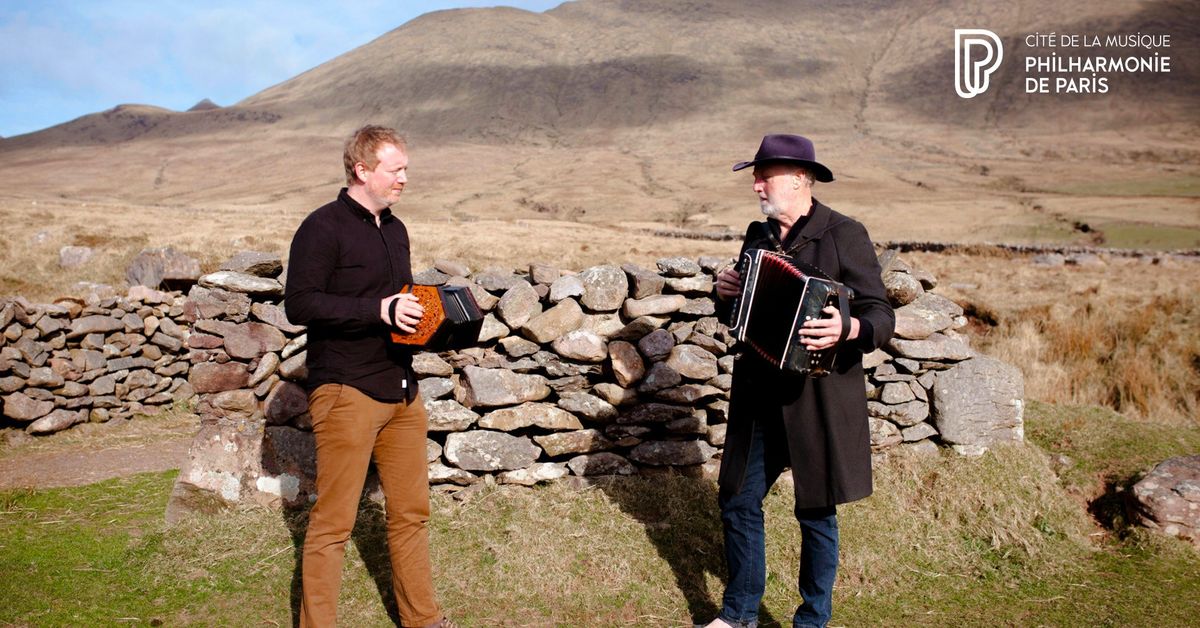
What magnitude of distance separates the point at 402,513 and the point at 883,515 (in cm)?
→ 390

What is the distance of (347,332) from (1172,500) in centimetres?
642

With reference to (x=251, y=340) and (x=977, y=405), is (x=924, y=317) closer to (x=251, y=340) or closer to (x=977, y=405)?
(x=977, y=405)

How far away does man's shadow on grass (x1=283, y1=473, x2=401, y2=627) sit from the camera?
4949 mm

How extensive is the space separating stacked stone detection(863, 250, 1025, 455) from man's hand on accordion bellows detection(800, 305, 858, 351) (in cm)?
329

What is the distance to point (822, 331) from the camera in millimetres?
3596

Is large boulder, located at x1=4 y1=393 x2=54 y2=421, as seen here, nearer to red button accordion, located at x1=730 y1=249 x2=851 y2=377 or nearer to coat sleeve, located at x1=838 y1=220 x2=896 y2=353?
red button accordion, located at x1=730 y1=249 x2=851 y2=377

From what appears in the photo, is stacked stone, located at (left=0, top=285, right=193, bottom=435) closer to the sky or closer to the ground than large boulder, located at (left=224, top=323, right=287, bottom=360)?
closer to the ground

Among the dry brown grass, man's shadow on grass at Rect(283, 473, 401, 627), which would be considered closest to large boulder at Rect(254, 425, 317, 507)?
man's shadow on grass at Rect(283, 473, 401, 627)

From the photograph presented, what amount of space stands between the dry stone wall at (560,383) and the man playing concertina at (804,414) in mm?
2173

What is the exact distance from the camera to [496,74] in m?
182

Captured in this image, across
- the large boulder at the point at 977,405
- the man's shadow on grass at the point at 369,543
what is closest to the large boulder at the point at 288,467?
the man's shadow on grass at the point at 369,543

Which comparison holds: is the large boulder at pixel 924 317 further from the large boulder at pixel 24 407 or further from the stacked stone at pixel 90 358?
the large boulder at pixel 24 407

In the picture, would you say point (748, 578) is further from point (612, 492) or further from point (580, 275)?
point (580, 275)

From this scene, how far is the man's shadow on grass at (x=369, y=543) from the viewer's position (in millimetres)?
4949
